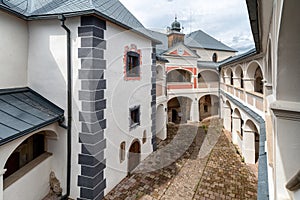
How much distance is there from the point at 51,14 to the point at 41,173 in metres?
4.68

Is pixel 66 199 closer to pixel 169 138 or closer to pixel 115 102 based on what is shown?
pixel 115 102

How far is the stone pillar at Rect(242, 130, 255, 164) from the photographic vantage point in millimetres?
10359

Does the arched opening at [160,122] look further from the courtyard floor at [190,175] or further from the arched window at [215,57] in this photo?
the arched window at [215,57]

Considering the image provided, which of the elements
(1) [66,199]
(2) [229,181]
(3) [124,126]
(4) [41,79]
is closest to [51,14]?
(4) [41,79]

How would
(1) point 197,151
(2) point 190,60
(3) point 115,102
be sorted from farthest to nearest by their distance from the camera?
(2) point 190,60 → (1) point 197,151 → (3) point 115,102

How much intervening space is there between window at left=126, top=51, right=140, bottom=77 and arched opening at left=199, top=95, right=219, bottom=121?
15.7m

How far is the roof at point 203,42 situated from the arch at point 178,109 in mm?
7270

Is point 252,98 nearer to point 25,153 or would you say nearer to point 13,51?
point 25,153

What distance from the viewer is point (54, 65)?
6.27 m

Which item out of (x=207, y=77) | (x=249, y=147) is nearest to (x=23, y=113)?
(x=249, y=147)

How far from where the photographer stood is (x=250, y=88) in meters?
9.91

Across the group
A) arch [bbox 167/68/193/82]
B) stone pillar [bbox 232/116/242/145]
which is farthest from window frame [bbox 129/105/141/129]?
arch [bbox 167/68/193/82]

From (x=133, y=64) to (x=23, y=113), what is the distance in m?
4.37

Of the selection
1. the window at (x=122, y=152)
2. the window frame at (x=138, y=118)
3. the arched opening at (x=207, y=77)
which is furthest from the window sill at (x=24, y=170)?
the arched opening at (x=207, y=77)
